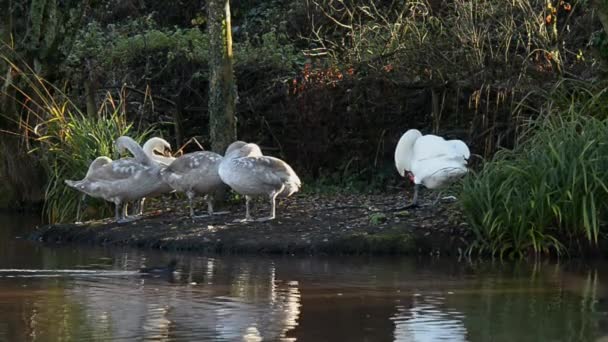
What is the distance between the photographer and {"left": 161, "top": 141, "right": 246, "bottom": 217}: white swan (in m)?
13.4

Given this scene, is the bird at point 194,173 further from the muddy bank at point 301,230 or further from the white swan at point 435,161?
the white swan at point 435,161

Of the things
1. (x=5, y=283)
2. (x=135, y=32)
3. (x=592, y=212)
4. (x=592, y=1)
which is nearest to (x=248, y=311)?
(x=5, y=283)

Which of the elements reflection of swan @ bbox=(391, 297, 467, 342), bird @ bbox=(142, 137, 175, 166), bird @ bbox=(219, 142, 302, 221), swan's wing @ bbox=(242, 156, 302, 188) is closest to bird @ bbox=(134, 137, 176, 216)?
bird @ bbox=(142, 137, 175, 166)

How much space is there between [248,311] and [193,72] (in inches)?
356

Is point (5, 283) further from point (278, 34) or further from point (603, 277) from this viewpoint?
point (278, 34)

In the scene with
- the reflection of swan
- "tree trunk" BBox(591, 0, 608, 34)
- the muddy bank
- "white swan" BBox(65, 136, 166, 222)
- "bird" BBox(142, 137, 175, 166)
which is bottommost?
the reflection of swan

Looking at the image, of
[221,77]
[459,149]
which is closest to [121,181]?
[221,77]

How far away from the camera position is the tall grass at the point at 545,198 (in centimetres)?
1180

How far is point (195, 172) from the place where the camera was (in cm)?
1343

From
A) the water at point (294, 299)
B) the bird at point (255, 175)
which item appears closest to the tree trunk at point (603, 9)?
the water at point (294, 299)

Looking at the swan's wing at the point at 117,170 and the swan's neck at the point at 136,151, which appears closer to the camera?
the swan's wing at the point at 117,170

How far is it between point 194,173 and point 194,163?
0.11 metres

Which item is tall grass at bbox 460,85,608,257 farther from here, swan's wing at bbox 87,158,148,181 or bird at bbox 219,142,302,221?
swan's wing at bbox 87,158,148,181

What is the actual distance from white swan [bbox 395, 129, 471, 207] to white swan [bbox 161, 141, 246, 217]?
1838 mm
